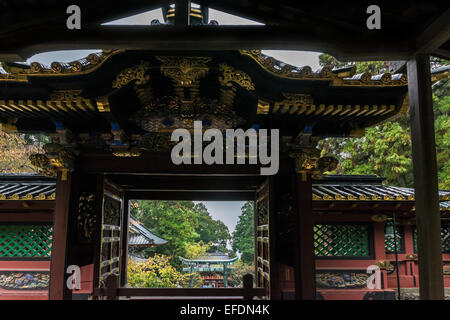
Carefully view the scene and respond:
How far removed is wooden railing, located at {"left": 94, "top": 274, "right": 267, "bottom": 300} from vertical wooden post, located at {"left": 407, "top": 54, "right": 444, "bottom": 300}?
4.82 feet

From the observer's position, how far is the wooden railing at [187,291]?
11.3 feet

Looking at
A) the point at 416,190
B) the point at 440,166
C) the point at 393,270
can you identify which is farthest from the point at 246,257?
the point at 416,190

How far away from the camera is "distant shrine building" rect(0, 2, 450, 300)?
4.25m

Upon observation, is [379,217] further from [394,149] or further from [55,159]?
[394,149]

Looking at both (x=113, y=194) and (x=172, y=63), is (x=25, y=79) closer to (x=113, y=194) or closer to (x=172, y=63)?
(x=172, y=63)

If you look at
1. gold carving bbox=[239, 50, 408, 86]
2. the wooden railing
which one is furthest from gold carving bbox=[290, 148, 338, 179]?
the wooden railing

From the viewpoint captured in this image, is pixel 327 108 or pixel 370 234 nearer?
pixel 327 108

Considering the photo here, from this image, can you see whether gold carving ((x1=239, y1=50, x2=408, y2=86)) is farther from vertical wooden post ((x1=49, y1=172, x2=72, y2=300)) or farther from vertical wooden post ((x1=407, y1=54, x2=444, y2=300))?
vertical wooden post ((x1=49, y1=172, x2=72, y2=300))

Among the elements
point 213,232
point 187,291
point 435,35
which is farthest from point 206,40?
point 213,232

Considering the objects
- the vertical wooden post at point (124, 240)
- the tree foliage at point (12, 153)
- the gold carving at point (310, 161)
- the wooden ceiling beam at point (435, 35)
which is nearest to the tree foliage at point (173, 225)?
the tree foliage at point (12, 153)

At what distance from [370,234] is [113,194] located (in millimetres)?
5150

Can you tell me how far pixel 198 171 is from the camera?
5523mm

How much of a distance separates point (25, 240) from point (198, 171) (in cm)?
406
